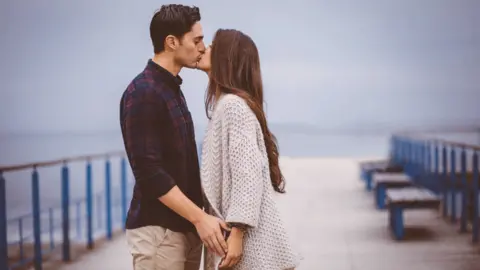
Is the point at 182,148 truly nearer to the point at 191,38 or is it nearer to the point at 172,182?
the point at 172,182

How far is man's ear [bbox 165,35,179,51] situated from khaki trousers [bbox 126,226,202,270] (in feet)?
1.22

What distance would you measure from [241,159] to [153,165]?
0.17 meters

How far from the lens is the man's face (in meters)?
1.62

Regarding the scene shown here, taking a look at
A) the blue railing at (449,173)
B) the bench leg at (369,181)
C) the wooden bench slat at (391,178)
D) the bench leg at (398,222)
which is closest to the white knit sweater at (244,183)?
the blue railing at (449,173)

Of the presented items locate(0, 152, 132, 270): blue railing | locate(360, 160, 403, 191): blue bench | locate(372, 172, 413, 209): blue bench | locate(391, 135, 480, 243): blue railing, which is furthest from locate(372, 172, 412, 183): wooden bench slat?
locate(0, 152, 132, 270): blue railing

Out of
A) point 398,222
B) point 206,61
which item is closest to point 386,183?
point 398,222

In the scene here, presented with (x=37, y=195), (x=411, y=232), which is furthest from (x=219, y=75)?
(x=411, y=232)

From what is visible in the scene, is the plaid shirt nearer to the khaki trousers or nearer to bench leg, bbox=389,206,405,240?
the khaki trousers

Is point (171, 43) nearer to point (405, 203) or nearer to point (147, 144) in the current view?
point (147, 144)

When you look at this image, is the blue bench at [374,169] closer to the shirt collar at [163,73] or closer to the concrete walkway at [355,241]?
the concrete walkway at [355,241]

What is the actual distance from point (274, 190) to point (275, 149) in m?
0.09

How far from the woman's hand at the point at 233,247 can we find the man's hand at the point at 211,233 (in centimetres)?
1

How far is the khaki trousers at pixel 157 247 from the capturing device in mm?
1605

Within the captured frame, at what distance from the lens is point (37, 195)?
4.04 metres
